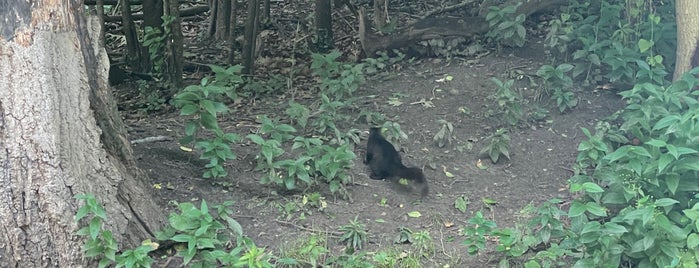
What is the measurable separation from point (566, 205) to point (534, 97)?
201cm

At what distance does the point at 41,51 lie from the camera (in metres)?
4.32

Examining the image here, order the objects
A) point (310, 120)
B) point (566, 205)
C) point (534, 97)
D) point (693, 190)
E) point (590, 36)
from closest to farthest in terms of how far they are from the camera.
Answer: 1. point (693, 190)
2. point (566, 205)
3. point (310, 120)
4. point (534, 97)
5. point (590, 36)

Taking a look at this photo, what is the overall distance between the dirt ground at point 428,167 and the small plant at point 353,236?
0.21ft

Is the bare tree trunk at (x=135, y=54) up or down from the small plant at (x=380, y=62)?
up

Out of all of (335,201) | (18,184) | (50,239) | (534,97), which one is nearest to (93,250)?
(50,239)

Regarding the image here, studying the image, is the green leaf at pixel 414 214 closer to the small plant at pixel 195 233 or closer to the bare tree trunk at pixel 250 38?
the small plant at pixel 195 233

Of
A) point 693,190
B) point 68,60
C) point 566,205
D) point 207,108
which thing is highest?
point 68,60

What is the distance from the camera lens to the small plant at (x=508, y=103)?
7.46m

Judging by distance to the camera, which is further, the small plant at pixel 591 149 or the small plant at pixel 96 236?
the small plant at pixel 591 149

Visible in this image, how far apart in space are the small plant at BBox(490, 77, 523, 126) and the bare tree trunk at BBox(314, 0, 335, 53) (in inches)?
104

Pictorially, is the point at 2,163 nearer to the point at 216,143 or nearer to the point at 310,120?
the point at 216,143

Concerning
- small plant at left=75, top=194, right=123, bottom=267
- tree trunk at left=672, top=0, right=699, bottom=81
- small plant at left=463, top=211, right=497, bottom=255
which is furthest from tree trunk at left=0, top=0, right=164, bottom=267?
tree trunk at left=672, top=0, right=699, bottom=81

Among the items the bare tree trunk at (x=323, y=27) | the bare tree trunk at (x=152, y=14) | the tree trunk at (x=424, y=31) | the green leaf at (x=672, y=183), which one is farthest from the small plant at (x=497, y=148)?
the bare tree trunk at (x=152, y=14)

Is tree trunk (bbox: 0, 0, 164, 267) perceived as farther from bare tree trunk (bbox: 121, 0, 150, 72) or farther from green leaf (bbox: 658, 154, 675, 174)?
bare tree trunk (bbox: 121, 0, 150, 72)
